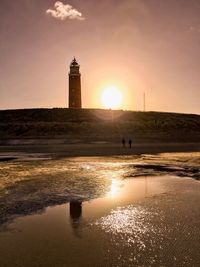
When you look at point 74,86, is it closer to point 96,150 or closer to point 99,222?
point 96,150

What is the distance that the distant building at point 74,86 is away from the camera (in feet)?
357

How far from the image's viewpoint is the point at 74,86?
4279 inches

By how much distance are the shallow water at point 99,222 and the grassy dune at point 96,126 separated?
47.2m

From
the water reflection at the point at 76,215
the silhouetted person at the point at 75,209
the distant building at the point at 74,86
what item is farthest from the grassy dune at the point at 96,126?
the water reflection at the point at 76,215

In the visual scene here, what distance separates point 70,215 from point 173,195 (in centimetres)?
497

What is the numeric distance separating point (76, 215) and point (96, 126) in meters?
66.6

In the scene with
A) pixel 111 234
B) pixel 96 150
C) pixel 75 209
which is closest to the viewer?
pixel 111 234

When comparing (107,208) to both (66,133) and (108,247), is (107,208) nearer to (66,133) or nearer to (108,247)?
(108,247)

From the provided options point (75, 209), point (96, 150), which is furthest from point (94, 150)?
point (75, 209)

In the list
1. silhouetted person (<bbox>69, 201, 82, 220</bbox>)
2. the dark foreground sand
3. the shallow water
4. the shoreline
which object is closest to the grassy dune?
the dark foreground sand

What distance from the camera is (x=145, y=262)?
733cm

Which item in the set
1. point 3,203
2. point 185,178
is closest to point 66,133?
point 185,178

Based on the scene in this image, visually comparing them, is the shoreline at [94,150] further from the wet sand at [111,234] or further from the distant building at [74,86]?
the distant building at [74,86]

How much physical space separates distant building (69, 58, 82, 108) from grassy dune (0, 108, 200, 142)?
912cm
